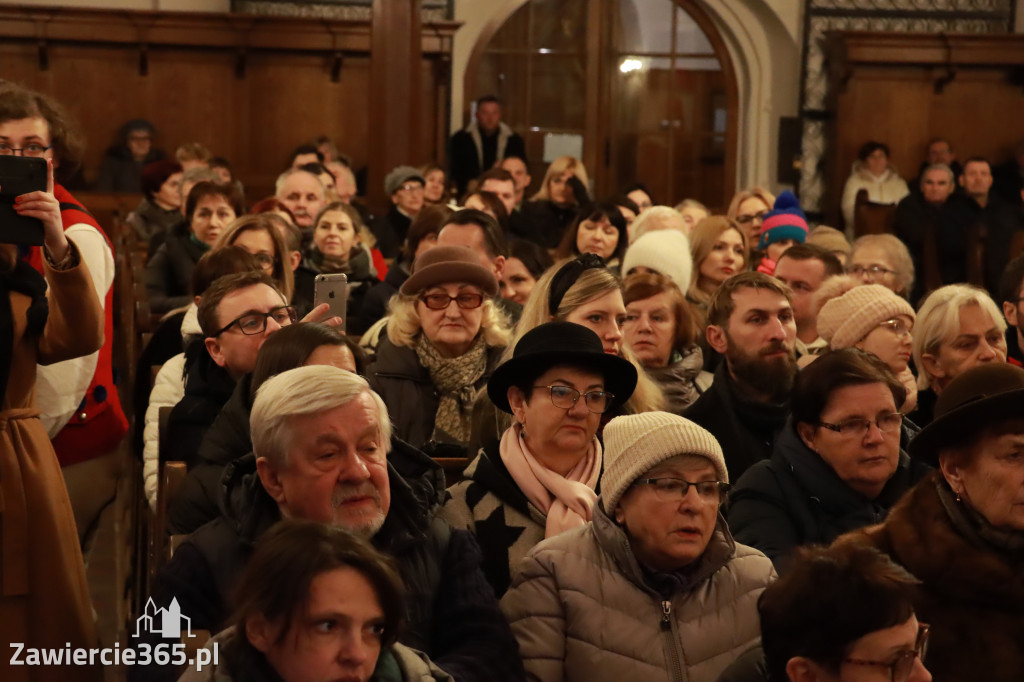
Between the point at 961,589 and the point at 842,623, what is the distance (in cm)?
61

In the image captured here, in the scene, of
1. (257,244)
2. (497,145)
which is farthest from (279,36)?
(257,244)

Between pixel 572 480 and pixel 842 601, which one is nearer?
pixel 842 601

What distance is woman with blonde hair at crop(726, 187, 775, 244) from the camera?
833 centimetres

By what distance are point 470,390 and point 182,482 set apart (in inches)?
49.0

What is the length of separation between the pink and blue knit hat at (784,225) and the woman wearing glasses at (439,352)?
305cm

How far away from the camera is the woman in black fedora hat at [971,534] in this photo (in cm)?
268

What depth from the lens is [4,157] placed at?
10.1 ft

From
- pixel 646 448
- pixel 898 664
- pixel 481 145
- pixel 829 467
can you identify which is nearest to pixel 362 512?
pixel 646 448

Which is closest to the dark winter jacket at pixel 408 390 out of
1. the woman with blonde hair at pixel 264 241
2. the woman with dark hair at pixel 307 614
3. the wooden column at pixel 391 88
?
the woman with blonde hair at pixel 264 241

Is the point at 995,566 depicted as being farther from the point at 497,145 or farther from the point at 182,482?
the point at 497,145

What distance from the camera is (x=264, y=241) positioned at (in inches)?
196

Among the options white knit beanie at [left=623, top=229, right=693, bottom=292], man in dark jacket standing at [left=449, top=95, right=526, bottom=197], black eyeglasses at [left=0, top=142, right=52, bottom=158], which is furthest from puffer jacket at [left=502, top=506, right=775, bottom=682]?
man in dark jacket standing at [left=449, top=95, right=526, bottom=197]

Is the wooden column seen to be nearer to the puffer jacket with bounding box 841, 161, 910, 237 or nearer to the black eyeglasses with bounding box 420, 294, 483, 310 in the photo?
the puffer jacket with bounding box 841, 161, 910, 237

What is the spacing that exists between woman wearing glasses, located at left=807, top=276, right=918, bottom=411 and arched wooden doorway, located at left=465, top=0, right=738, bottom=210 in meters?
9.69
